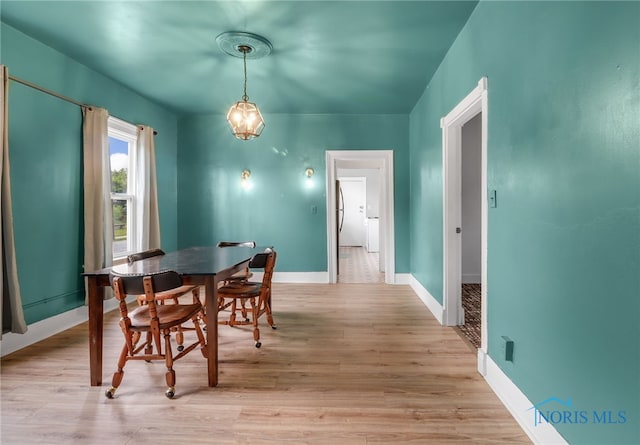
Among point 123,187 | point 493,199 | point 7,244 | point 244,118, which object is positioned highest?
point 244,118

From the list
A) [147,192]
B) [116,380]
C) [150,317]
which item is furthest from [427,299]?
[147,192]

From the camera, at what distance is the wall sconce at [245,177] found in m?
5.03

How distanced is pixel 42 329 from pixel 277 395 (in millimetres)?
2445

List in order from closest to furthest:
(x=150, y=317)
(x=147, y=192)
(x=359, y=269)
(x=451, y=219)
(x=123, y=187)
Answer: (x=150, y=317) < (x=451, y=219) < (x=123, y=187) < (x=147, y=192) < (x=359, y=269)

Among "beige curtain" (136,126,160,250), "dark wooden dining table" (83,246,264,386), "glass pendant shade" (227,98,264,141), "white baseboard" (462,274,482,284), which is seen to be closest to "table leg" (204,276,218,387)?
"dark wooden dining table" (83,246,264,386)

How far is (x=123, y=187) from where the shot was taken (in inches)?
161

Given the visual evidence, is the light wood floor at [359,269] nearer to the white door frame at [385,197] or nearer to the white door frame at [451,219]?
the white door frame at [385,197]

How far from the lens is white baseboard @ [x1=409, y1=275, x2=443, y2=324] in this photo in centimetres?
333

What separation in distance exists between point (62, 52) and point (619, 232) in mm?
4395

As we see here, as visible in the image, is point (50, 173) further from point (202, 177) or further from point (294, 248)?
point (294, 248)

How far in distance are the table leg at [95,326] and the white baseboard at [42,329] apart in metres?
1.07

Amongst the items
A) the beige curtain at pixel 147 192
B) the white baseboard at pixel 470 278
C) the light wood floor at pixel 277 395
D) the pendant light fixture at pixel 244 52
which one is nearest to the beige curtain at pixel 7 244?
the light wood floor at pixel 277 395

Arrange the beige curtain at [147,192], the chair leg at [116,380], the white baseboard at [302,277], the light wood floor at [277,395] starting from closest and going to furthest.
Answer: the light wood floor at [277,395] → the chair leg at [116,380] → the beige curtain at [147,192] → the white baseboard at [302,277]

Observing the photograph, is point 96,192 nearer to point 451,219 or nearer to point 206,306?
point 206,306
